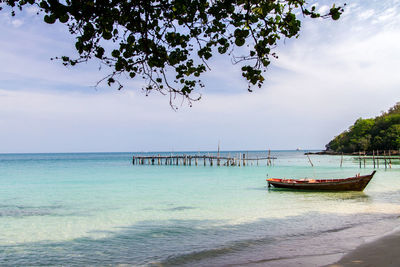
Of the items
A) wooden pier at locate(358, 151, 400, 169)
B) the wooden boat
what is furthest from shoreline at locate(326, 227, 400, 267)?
wooden pier at locate(358, 151, 400, 169)

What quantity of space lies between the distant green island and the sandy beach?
69584 millimetres

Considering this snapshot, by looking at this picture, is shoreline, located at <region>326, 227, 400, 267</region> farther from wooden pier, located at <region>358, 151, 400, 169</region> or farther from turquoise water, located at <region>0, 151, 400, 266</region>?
wooden pier, located at <region>358, 151, 400, 169</region>

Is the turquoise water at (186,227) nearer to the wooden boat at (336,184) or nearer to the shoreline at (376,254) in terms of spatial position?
the shoreline at (376,254)

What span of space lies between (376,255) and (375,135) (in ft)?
266

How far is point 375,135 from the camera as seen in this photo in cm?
7700

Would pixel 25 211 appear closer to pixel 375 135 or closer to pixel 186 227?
pixel 186 227

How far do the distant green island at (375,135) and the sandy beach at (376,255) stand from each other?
69.6m

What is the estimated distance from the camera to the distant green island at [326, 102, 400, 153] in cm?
6912

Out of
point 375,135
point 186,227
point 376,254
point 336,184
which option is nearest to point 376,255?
point 376,254

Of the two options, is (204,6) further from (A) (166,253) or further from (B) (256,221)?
(B) (256,221)

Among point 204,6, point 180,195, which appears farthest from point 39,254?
point 180,195

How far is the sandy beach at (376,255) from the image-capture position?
546 cm

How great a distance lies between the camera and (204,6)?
4.55 m

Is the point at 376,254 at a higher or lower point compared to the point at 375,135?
lower
